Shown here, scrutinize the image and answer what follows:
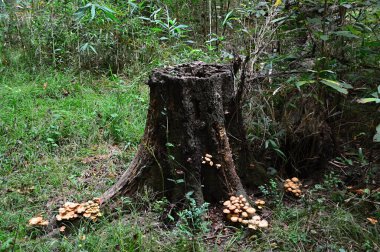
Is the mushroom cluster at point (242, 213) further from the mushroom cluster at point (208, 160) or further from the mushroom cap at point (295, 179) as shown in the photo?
the mushroom cap at point (295, 179)

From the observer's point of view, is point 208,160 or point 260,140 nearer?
point 208,160

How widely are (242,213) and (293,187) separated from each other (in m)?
0.66

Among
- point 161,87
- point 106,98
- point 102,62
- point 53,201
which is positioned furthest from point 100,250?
point 102,62

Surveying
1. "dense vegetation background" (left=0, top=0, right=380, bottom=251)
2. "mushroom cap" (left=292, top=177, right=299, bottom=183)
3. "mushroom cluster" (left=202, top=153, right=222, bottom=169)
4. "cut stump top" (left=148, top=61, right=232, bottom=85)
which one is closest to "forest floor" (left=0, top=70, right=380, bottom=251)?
"dense vegetation background" (left=0, top=0, right=380, bottom=251)

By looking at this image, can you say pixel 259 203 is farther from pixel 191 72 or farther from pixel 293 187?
pixel 191 72

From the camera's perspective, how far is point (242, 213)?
2643 millimetres

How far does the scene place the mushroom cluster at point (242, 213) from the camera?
2.59 meters

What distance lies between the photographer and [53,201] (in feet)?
10.3

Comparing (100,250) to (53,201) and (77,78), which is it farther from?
(77,78)

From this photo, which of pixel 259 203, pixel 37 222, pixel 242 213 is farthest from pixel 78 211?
pixel 259 203

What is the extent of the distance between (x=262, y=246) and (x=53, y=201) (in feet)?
5.70

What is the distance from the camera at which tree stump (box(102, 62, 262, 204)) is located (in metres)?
2.76

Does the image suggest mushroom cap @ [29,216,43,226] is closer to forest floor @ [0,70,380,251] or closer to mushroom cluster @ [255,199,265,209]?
forest floor @ [0,70,380,251]

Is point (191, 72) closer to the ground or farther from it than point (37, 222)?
farther from it
